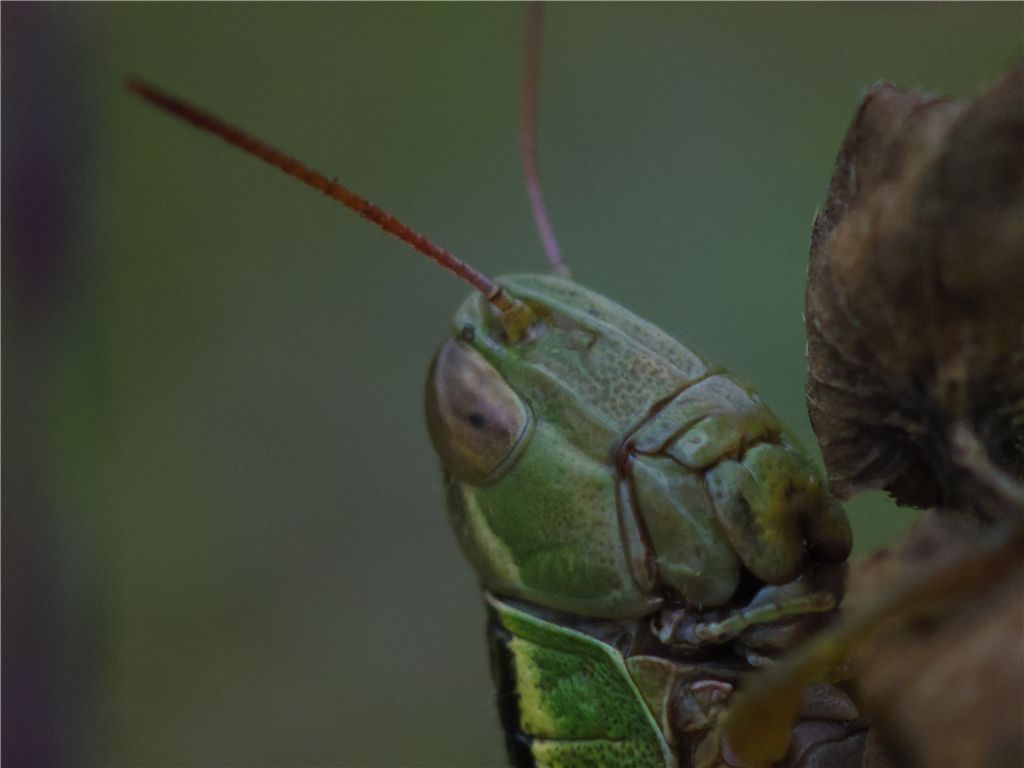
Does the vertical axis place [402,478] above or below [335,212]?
below

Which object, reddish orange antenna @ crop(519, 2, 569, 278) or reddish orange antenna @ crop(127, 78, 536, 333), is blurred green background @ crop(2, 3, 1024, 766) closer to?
reddish orange antenna @ crop(519, 2, 569, 278)

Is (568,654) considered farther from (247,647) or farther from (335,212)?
(335,212)

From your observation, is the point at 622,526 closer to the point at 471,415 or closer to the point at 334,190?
the point at 471,415

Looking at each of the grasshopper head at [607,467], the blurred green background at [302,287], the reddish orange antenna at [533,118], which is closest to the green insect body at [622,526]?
the grasshopper head at [607,467]

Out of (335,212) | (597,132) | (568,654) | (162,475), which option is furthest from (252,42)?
(568,654)

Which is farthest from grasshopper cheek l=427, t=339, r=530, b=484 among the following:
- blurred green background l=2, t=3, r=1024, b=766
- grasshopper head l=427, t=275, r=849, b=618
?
blurred green background l=2, t=3, r=1024, b=766

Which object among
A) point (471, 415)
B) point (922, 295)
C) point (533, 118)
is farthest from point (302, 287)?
point (922, 295)

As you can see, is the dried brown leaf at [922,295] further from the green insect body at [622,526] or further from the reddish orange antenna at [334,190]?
the reddish orange antenna at [334,190]
